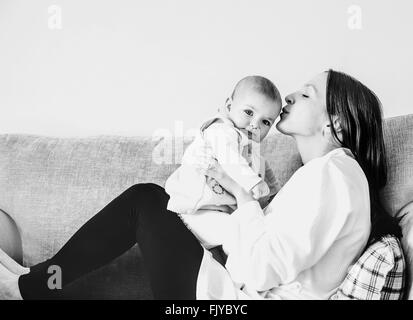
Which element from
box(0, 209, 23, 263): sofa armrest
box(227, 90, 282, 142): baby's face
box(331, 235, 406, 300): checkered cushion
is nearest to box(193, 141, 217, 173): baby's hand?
box(227, 90, 282, 142): baby's face

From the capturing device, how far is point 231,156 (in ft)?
5.12

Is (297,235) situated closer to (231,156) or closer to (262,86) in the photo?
(231,156)

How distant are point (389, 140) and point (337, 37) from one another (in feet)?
1.91

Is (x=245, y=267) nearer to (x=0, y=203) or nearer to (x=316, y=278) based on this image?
(x=316, y=278)

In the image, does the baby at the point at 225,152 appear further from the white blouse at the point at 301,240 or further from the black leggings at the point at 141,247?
the white blouse at the point at 301,240

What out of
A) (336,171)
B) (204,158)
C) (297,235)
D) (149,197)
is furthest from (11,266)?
(336,171)

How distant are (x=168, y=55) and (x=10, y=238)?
0.95 meters

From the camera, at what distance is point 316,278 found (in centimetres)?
136

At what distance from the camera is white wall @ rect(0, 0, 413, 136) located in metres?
2.11

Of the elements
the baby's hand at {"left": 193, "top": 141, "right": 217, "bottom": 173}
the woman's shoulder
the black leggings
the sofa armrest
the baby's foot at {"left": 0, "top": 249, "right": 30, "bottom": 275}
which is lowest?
the sofa armrest

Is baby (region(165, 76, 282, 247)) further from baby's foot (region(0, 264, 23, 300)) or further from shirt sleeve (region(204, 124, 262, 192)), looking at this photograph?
baby's foot (region(0, 264, 23, 300))

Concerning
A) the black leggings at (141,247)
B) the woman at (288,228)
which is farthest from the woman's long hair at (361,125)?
the black leggings at (141,247)

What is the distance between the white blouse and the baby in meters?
0.19
